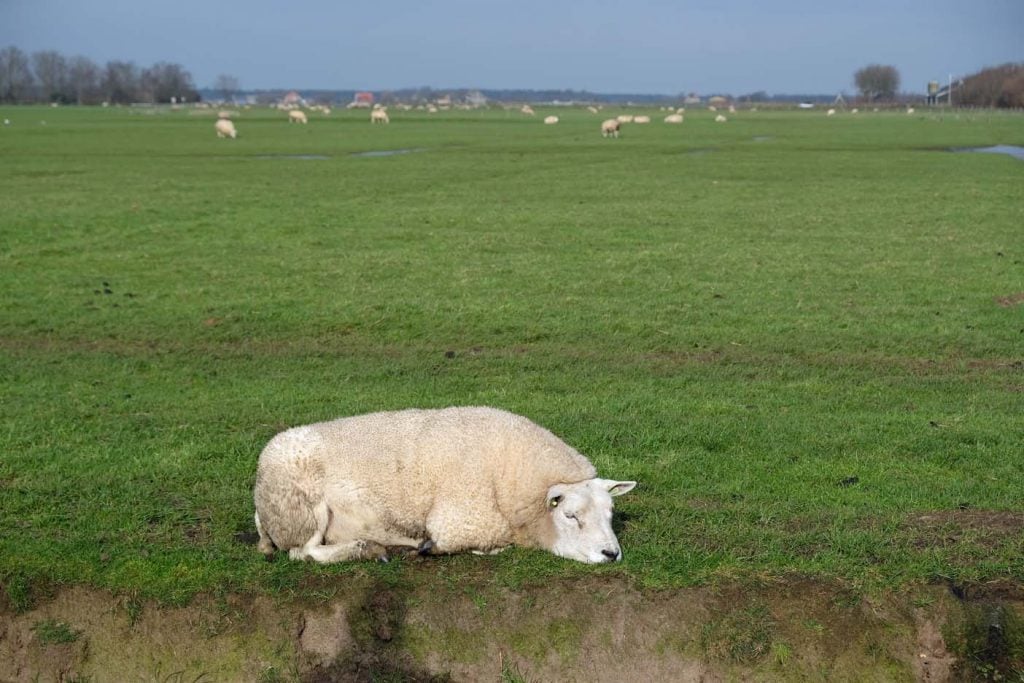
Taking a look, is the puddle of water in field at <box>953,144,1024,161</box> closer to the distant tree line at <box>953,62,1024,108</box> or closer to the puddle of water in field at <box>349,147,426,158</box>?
the puddle of water in field at <box>349,147,426,158</box>

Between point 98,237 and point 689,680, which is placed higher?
point 98,237

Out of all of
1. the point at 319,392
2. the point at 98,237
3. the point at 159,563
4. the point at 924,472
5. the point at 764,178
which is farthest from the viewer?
the point at 764,178

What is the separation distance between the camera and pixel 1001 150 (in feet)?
161

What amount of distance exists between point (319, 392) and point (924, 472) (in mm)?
5712

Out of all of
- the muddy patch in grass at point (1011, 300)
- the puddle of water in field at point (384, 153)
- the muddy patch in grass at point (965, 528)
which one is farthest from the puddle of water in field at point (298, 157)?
the muddy patch in grass at point (965, 528)

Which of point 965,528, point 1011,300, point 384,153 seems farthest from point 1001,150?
point 965,528

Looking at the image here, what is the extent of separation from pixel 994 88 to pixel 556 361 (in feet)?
481

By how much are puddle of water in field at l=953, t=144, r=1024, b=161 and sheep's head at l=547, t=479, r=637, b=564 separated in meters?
42.5

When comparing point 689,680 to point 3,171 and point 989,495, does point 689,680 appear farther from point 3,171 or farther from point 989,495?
point 3,171

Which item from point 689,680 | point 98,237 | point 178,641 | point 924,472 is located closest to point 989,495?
point 924,472

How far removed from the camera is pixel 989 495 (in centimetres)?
814

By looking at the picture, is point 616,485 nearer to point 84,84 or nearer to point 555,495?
point 555,495

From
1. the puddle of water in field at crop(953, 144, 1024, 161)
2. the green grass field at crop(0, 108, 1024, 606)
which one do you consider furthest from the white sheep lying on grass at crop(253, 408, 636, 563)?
the puddle of water in field at crop(953, 144, 1024, 161)

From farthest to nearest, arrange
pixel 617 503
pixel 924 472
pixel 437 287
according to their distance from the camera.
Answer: pixel 437 287 < pixel 924 472 < pixel 617 503
